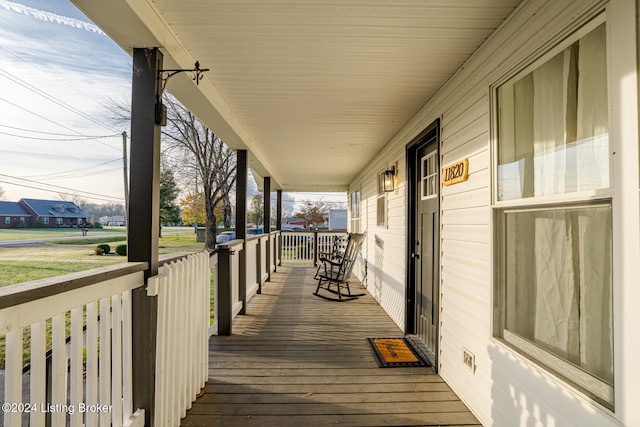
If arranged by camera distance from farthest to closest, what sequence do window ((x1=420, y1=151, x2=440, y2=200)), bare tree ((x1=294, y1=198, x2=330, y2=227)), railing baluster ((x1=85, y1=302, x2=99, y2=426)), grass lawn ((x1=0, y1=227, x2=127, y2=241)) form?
1. bare tree ((x1=294, y1=198, x2=330, y2=227))
2. window ((x1=420, y1=151, x2=440, y2=200))
3. grass lawn ((x1=0, y1=227, x2=127, y2=241))
4. railing baluster ((x1=85, y1=302, x2=99, y2=426))

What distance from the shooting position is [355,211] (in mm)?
8164

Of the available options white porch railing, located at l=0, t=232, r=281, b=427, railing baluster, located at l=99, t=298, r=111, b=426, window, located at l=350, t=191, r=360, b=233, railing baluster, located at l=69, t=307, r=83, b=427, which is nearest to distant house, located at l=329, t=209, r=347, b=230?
window, located at l=350, t=191, r=360, b=233

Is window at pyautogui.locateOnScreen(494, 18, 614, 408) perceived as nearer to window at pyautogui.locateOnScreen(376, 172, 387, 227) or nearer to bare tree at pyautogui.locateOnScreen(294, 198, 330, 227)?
window at pyautogui.locateOnScreen(376, 172, 387, 227)

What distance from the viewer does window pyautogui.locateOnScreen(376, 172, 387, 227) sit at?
4680 mm

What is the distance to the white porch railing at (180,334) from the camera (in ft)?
5.74

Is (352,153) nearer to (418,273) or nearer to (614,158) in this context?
(418,273)

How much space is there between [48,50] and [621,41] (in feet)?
10.8

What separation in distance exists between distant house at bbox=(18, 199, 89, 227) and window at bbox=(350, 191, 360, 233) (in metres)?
5.80

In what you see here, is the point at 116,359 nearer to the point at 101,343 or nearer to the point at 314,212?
the point at 101,343

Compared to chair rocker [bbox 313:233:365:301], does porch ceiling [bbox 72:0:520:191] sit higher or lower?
higher

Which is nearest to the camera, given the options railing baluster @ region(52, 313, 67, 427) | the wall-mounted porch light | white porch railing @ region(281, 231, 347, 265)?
railing baluster @ region(52, 313, 67, 427)

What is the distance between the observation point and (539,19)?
4.99 ft

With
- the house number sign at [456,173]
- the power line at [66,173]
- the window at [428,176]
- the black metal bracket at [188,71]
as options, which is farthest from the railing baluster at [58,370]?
the window at [428,176]

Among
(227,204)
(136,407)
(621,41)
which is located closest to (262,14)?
(621,41)
